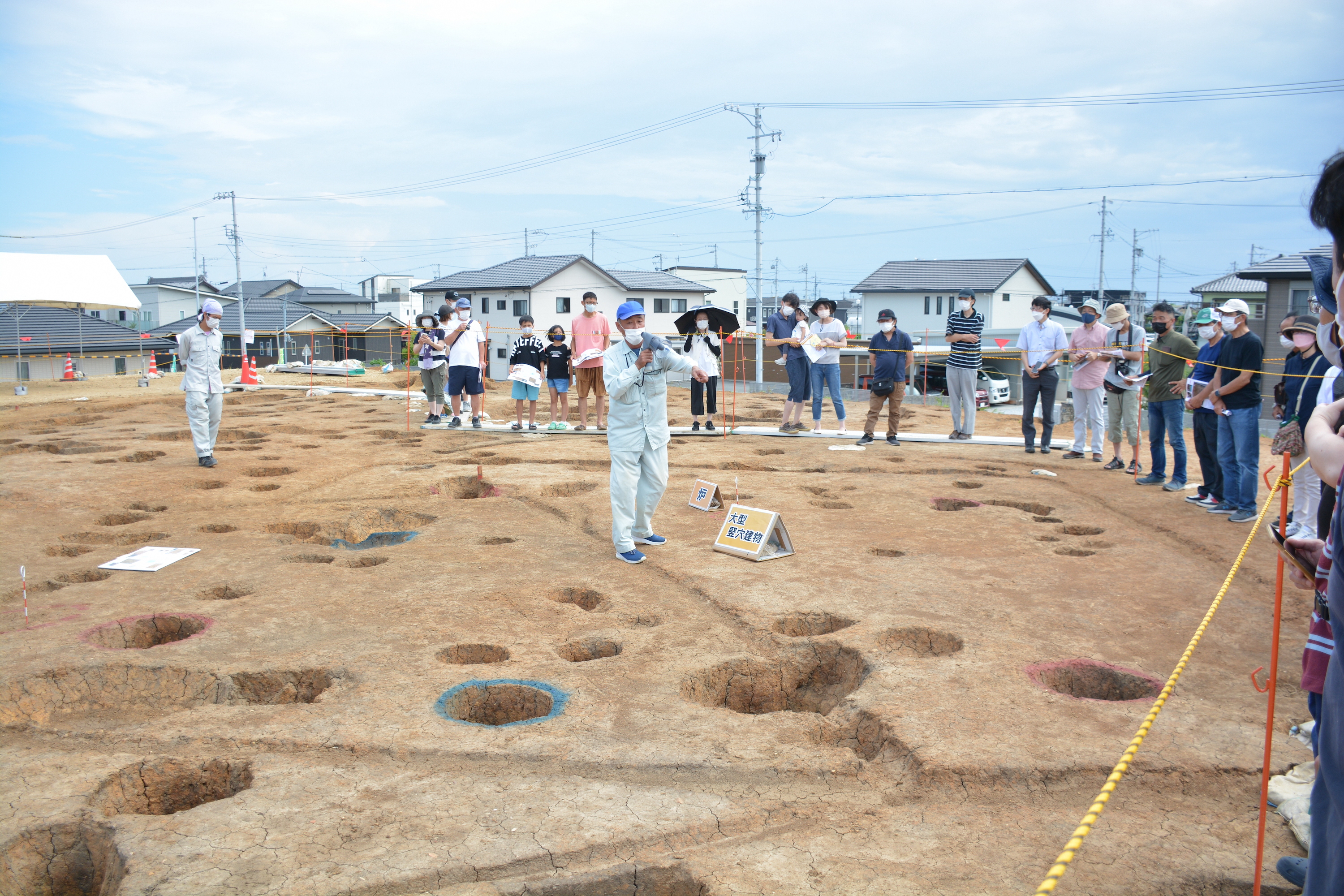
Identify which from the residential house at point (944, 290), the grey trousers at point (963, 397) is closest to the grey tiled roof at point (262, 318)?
the residential house at point (944, 290)

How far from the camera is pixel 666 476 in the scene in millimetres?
6758

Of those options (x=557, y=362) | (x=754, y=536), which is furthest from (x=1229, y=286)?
(x=754, y=536)

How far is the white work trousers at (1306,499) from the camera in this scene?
21.1ft

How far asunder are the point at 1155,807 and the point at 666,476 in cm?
408

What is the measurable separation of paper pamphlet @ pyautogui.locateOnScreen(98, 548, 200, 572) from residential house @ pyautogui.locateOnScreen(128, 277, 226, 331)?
197 feet

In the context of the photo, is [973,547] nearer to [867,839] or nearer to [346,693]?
[867,839]

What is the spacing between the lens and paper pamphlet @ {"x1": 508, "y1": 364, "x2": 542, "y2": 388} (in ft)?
42.7

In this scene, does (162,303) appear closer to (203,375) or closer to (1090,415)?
(203,375)

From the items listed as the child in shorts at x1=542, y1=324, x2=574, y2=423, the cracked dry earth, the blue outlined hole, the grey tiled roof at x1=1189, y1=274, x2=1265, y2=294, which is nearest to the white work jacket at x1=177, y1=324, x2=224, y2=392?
the cracked dry earth

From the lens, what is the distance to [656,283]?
167 ft

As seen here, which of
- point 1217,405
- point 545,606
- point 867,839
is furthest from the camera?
point 1217,405

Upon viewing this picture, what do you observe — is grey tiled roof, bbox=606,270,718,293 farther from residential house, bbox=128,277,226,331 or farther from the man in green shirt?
the man in green shirt

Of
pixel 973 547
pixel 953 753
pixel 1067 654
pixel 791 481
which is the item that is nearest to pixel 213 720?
pixel 953 753

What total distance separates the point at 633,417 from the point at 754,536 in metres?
1.29
